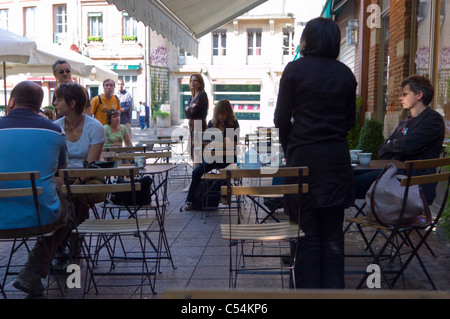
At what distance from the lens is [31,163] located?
358 cm

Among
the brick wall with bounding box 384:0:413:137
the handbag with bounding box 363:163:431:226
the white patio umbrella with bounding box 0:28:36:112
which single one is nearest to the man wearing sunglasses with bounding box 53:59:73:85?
the white patio umbrella with bounding box 0:28:36:112

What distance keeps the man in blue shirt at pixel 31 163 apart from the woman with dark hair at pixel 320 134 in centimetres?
167

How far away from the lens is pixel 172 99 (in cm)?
3725

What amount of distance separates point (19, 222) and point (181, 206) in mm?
4030

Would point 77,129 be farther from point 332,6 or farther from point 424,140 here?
point 332,6

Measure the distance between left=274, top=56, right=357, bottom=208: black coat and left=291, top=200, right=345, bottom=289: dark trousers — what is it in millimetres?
126

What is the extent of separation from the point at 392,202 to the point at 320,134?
0.81 metres

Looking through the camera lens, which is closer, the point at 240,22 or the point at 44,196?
the point at 44,196

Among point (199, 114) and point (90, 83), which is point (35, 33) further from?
point (199, 114)

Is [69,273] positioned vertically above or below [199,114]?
below

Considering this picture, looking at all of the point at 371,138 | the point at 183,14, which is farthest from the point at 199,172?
the point at 183,14

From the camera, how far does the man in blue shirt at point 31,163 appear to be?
352 centimetres

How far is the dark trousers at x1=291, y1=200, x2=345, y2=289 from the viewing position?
319 centimetres
